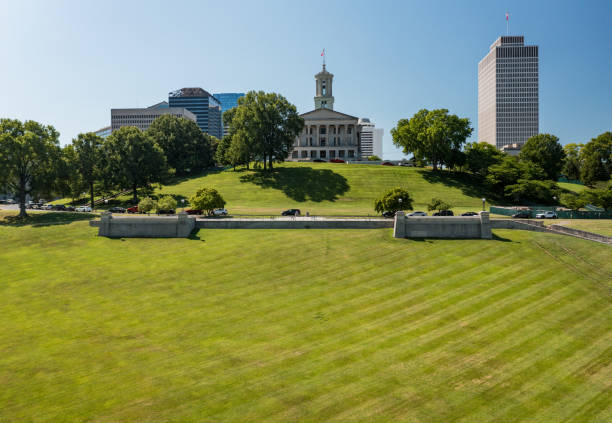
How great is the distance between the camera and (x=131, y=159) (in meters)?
77.2

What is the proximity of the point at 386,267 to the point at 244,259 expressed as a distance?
43.0 ft

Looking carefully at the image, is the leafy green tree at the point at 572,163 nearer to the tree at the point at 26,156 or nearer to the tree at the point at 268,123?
the tree at the point at 268,123

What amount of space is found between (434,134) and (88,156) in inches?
2800

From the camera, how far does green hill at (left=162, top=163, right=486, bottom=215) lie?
255 feet

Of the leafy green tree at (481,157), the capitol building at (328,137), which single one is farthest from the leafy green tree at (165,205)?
the capitol building at (328,137)

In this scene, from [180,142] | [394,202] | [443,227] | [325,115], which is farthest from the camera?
[325,115]

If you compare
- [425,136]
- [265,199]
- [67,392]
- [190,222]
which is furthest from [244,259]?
[425,136]

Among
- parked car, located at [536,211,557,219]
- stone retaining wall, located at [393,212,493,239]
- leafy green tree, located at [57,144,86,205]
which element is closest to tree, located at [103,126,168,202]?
leafy green tree, located at [57,144,86,205]

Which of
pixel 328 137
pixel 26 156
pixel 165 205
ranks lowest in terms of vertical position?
pixel 165 205

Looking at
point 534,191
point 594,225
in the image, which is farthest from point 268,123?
point 594,225

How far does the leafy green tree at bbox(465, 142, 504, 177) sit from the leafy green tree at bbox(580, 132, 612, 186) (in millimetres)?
19797

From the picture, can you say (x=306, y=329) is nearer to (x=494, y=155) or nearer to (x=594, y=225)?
(x=594, y=225)

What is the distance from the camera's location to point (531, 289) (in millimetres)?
32000

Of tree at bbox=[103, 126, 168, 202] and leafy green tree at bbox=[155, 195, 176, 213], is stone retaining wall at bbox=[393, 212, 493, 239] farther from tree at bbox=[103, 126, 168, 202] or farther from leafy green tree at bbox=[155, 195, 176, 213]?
tree at bbox=[103, 126, 168, 202]
